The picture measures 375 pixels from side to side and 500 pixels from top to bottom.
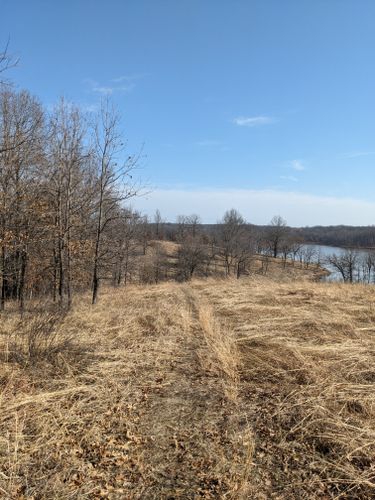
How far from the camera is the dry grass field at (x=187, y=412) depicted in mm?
2484

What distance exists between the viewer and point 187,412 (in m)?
3.47

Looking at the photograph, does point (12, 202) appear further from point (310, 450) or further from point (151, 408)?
point (310, 450)

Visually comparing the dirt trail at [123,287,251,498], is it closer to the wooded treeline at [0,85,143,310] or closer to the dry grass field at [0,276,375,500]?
the dry grass field at [0,276,375,500]

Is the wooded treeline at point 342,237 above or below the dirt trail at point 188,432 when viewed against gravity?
above

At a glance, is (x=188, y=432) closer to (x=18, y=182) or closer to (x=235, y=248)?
(x=18, y=182)

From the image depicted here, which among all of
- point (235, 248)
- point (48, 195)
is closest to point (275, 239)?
point (235, 248)

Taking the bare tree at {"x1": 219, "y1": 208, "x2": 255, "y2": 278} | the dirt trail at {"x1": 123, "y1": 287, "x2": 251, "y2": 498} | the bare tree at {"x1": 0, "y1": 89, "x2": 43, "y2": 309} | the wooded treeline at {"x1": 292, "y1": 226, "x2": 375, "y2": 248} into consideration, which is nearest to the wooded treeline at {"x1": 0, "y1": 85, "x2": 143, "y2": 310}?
the bare tree at {"x1": 0, "y1": 89, "x2": 43, "y2": 309}

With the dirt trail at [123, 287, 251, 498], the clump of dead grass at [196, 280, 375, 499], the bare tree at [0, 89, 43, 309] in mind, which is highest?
the bare tree at [0, 89, 43, 309]

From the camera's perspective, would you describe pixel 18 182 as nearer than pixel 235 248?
Yes

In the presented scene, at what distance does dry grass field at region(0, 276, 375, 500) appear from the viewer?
248 cm

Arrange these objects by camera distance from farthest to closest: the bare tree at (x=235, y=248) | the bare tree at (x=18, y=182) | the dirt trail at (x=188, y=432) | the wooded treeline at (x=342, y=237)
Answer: the wooded treeline at (x=342, y=237) < the bare tree at (x=235, y=248) < the bare tree at (x=18, y=182) < the dirt trail at (x=188, y=432)

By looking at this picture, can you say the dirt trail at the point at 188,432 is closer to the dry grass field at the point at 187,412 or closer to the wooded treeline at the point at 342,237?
the dry grass field at the point at 187,412

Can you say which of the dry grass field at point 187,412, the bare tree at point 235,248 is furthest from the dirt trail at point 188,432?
the bare tree at point 235,248

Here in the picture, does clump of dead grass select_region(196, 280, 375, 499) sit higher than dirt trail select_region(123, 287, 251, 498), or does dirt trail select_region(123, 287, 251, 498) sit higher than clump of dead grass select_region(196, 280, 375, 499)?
clump of dead grass select_region(196, 280, 375, 499)
